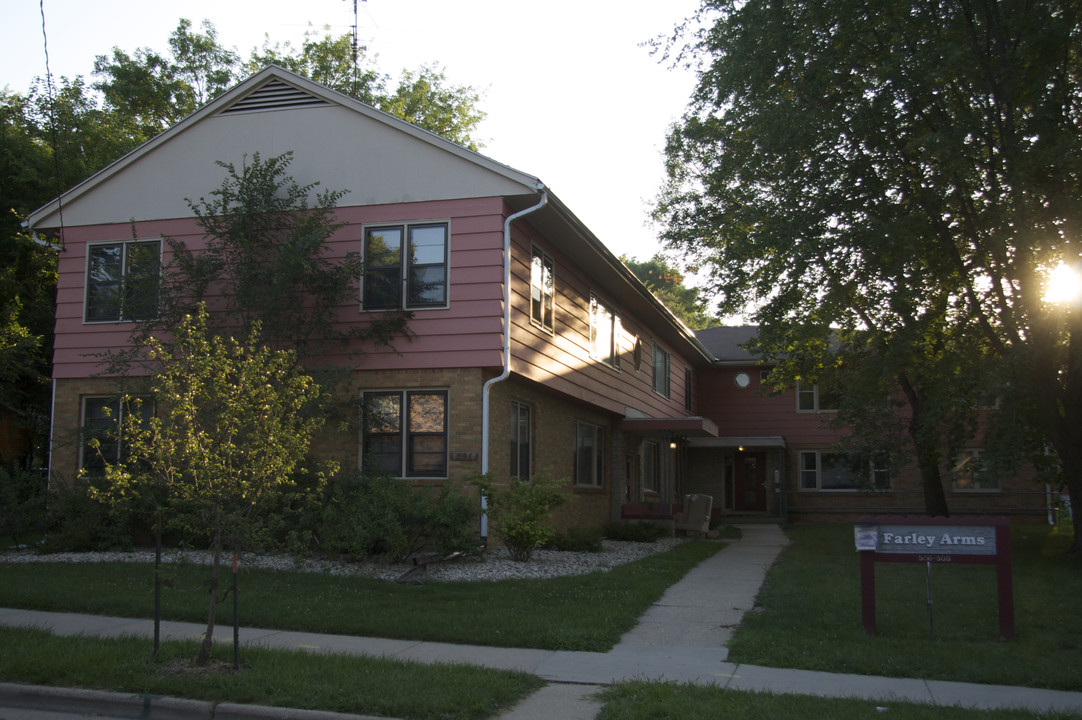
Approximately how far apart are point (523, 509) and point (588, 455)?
7245 mm

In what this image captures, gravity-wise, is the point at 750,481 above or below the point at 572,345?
below

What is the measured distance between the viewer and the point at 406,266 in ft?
49.8

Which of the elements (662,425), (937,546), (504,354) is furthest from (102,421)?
(937,546)

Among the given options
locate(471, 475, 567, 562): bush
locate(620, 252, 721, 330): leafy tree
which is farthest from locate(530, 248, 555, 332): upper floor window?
locate(620, 252, 721, 330): leafy tree

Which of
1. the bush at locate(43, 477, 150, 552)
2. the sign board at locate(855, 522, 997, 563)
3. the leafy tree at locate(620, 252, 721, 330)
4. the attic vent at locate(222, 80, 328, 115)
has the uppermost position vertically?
the leafy tree at locate(620, 252, 721, 330)

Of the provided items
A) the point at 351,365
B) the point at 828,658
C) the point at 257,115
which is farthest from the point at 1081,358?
the point at 257,115

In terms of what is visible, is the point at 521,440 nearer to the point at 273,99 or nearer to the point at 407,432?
the point at 407,432

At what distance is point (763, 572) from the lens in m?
14.4

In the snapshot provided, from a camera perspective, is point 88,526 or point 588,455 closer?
point 88,526

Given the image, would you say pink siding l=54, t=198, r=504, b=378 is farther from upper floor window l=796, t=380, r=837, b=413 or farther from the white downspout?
upper floor window l=796, t=380, r=837, b=413

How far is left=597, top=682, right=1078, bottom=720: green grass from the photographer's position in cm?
620

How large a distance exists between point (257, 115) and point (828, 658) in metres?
13.3

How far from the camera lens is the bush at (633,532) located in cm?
1966

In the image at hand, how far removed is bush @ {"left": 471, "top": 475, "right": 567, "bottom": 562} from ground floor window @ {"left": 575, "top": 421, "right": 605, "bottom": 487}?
19.1 feet
